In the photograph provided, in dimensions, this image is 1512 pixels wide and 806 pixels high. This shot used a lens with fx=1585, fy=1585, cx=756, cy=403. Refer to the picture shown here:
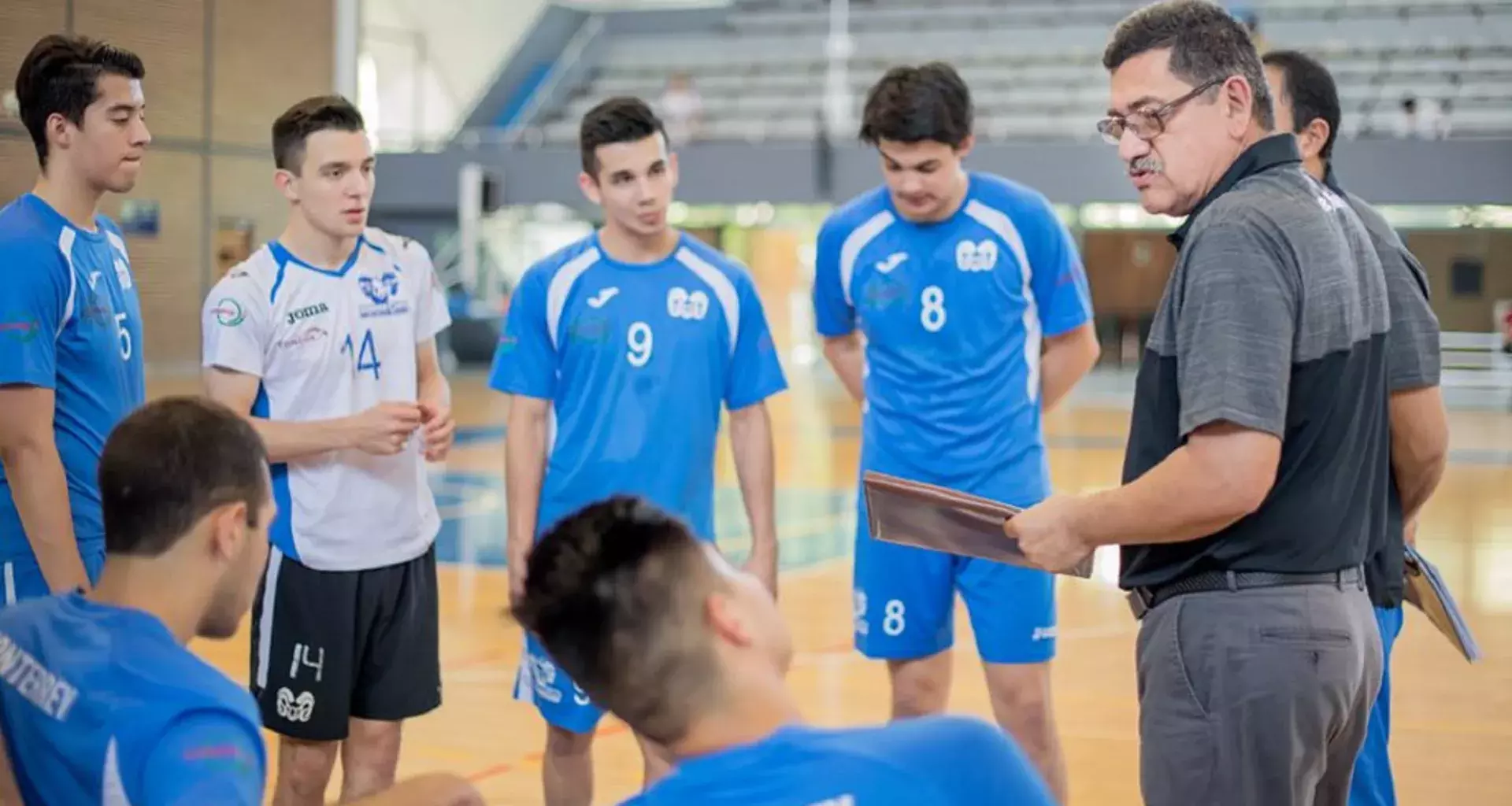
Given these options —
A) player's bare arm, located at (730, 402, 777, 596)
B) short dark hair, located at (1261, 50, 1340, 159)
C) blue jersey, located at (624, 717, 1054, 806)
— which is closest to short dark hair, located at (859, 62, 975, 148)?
player's bare arm, located at (730, 402, 777, 596)

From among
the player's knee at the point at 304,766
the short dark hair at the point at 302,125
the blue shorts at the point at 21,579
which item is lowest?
the player's knee at the point at 304,766

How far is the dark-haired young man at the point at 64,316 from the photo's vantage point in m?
3.38

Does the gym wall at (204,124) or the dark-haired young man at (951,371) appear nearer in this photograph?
the dark-haired young man at (951,371)

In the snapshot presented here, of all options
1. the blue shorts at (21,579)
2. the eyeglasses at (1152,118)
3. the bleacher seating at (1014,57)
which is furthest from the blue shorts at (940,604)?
the bleacher seating at (1014,57)

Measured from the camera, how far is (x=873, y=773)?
1566mm

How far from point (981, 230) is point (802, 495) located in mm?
8046

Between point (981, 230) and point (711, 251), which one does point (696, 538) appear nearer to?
point (711, 251)

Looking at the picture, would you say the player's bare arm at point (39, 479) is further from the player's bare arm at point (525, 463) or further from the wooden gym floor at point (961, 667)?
the wooden gym floor at point (961, 667)

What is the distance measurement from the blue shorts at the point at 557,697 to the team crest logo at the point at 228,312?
1079 millimetres

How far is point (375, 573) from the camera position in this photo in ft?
13.3

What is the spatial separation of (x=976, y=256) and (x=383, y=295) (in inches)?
65.7

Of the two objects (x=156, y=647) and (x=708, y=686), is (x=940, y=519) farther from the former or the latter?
(x=156, y=647)

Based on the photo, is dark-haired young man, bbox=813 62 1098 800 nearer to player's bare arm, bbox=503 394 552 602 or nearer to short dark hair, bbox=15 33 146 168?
player's bare arm, bbox=503 394 552 602

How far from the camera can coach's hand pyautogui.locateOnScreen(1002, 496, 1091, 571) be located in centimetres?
258
